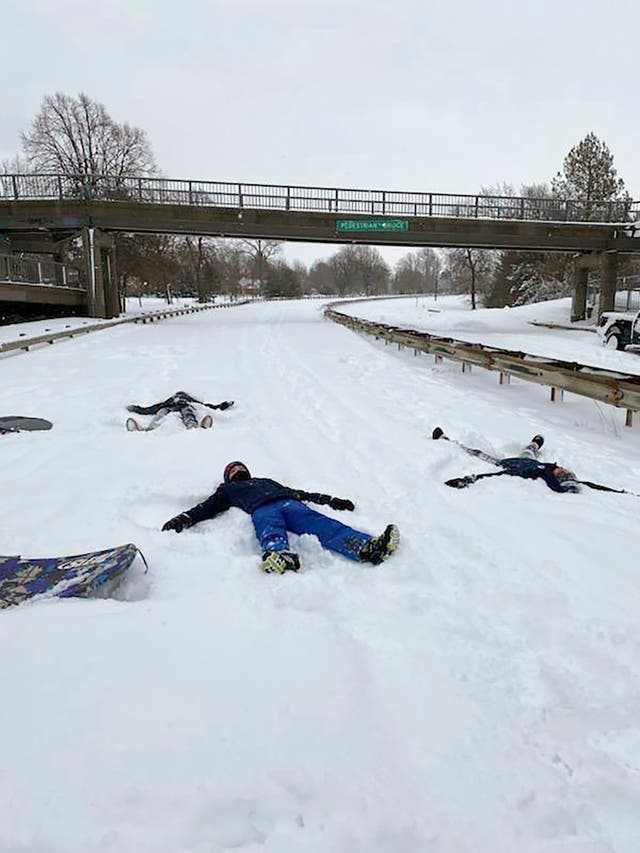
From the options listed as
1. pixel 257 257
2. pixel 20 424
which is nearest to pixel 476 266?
pixel 257 257

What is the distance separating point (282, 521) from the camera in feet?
14.5

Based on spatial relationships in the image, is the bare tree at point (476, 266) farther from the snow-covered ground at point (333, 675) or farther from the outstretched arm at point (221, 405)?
the snow-covered ground at point (333, 675)

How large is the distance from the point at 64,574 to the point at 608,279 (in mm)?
36568

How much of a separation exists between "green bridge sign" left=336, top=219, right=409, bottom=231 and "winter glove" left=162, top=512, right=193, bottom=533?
28.9m

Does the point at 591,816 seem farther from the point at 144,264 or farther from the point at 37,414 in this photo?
the point at 144,264

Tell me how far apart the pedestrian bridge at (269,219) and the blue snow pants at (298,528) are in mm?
28766

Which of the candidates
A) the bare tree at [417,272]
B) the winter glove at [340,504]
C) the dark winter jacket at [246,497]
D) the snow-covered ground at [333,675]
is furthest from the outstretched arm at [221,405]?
the bare tree at [417,272]

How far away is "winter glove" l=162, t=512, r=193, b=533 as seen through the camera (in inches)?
178

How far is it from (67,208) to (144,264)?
14.2m

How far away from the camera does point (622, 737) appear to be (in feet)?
7.95

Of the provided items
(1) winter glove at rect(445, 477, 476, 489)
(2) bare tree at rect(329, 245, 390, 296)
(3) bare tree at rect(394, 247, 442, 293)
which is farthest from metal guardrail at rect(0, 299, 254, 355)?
(3) bare tree at rect(394, 247, 442, 293)

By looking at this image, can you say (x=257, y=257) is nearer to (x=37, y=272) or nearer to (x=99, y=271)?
(x=99, y=271)

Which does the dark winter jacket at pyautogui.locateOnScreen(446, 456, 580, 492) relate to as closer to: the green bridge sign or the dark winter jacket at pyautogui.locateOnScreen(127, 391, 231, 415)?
the dark winter jacket at pyautogui.locateOnScreen(127, 391, 231, 415)

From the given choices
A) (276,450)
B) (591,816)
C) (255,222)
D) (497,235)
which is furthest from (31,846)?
(497,235)
